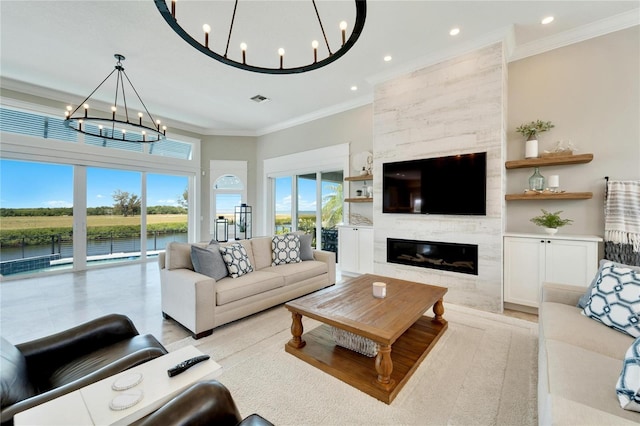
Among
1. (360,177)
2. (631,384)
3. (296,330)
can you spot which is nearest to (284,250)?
(296,330)

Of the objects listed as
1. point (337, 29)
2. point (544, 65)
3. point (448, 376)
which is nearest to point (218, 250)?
point (448, 376)

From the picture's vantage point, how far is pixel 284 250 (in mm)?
3930

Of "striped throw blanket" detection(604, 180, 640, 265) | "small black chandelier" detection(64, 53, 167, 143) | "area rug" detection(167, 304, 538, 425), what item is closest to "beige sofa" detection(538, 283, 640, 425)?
"area rug" detection(167, 304, 538, 425)

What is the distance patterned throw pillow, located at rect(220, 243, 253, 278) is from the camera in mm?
3188

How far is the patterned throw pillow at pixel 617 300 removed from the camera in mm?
1677

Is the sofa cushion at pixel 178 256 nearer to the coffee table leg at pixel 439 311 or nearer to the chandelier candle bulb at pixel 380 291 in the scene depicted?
the chandelier candle bulb at pixel 380 291

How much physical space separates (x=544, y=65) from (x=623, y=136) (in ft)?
4.11

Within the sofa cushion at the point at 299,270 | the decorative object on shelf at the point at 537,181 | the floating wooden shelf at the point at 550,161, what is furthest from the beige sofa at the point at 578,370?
the sofa cushion at the point at 299,270

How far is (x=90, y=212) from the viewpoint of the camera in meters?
5.57

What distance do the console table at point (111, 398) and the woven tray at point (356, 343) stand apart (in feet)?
4.44

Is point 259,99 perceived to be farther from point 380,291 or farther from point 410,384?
point 410,384

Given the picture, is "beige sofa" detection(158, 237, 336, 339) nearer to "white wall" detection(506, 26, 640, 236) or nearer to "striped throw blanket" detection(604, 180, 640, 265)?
"white wall" detection(506, 26, 640, 236)

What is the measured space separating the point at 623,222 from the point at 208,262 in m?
4.63

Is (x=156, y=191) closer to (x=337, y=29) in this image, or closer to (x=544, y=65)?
(x=337, y=29)
